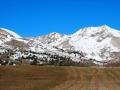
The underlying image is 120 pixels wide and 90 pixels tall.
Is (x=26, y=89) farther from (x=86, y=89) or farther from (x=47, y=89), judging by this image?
(x=86, y=89)

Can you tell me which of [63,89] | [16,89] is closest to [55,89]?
[63,89]

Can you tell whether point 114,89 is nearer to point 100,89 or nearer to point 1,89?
point 100,89

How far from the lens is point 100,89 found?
5250 cm

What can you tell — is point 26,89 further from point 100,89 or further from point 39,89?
point 100,89

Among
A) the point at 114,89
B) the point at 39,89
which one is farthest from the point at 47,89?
the point at 114,89

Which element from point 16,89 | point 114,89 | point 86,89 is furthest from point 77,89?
point 16,89

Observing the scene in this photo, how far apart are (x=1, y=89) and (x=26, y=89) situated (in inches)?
138

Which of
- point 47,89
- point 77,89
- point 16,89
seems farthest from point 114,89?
point 16,89

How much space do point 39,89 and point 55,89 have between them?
87.2 inches

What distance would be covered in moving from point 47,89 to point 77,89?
4.20 metres

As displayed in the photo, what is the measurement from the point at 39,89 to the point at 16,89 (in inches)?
125

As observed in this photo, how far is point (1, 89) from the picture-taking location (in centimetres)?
5259

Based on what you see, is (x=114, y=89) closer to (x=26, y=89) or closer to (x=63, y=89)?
(x=63, y=89)

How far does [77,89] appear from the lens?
52.2 m
